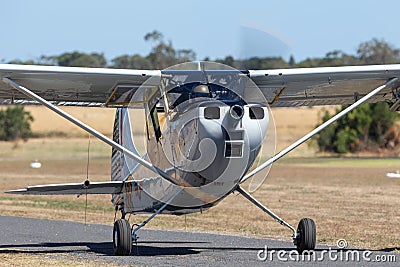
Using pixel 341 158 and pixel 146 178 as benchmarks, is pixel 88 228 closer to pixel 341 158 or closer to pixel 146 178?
pixel 146 178

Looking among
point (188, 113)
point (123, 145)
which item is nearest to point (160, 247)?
point (123, 145)

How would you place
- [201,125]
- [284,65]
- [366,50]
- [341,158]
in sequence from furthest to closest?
1. [366,50]
2. [284,65]
3. [341,158]
4. [201,125]

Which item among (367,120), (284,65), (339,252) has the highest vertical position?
(284,65)

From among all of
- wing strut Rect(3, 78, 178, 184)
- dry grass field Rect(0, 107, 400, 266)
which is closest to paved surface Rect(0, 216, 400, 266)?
dry grass field Rect(0, 107, 400, 266)

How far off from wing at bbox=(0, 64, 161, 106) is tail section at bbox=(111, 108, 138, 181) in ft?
2.57

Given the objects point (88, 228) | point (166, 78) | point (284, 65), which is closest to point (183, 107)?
point (166, 78)

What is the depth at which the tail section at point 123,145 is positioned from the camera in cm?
1557

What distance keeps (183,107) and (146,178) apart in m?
2.42

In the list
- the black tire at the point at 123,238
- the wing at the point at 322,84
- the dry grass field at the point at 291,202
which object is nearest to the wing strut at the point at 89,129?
the black tire at the point at 123,238

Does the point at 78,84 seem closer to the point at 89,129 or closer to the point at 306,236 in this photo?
the point at 89,129

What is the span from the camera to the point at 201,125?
11.7m

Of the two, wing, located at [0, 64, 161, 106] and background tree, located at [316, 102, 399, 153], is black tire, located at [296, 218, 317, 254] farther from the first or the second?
background tree, located at [316, 102, 399, 153]

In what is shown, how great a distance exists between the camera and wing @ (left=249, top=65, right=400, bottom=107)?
14.0 meters

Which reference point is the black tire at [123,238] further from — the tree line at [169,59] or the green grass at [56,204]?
the tree line at [169,59]
